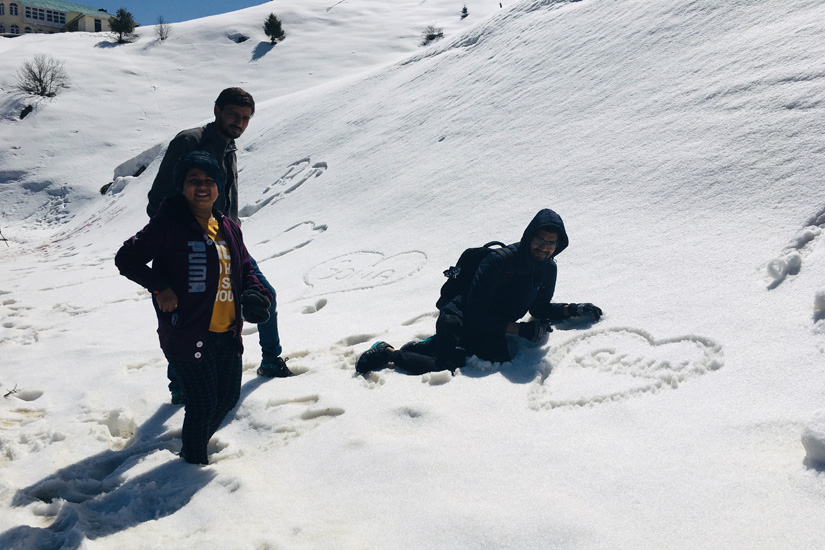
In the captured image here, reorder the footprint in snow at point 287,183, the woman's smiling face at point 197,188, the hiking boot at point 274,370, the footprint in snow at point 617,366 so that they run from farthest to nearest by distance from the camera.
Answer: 1. the footprint in snow at point 287,183
2. the hiking boot at point 274,370
3. the footprint in snow at point 617,366
4. the woman's smiling face at point 197,188

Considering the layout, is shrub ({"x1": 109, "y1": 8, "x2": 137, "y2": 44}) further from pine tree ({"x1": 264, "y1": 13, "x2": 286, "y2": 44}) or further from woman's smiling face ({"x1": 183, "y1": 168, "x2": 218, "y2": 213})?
woman's smiling face ({"x1": 183, "y1": 168, "x2": 218, "y2": 213})

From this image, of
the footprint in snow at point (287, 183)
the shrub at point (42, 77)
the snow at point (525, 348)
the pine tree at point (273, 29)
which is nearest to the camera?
the snow at point (525, 348)

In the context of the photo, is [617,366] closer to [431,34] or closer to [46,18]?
[431,34]

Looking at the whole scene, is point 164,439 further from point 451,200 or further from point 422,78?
point 422,78

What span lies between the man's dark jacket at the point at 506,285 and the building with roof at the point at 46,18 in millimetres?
54612

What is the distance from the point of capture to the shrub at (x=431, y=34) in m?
29.7

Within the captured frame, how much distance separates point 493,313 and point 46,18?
60806mm

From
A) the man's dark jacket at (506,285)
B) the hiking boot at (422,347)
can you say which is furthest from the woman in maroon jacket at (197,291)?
the man's dark jacket at (506,285)

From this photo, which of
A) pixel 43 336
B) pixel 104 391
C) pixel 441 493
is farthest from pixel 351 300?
pixel 441 493

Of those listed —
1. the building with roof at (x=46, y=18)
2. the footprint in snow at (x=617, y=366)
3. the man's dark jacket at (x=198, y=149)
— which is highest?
the building with roof at (x=46, y=18)

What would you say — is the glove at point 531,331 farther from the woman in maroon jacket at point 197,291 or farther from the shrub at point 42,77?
the shrub at point 42,77

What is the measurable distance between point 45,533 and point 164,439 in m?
0.91

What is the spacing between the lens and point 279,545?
207 centimetres

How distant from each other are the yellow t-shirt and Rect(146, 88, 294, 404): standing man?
70 cm
